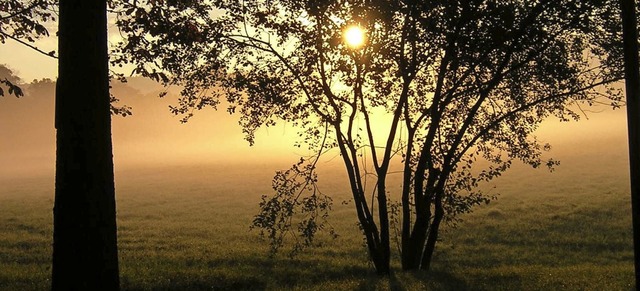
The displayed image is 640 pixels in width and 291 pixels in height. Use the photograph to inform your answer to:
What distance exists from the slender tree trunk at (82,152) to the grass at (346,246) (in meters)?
7.19

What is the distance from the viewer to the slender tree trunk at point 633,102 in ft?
43.4

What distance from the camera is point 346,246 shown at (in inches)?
1208

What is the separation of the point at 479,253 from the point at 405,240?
9.24m

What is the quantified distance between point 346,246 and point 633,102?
1950cm

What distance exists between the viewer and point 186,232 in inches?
1451

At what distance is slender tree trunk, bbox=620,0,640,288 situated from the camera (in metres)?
13.2

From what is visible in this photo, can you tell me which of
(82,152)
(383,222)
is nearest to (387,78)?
(383,222)

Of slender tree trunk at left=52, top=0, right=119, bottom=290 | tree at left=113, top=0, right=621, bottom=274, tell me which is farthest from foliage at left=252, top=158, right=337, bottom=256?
slender tree trunk at left=52, top=0, right=119, bottom=290

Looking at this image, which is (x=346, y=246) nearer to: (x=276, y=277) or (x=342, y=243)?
(x=342, y=243)

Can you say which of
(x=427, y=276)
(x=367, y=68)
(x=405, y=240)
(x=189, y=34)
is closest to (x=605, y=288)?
(x=427, y=276)

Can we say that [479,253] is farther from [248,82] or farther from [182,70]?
[182,70]

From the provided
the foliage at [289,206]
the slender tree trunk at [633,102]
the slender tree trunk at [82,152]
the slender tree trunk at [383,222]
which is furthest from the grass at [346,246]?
the slender tree trunk at [82,152]

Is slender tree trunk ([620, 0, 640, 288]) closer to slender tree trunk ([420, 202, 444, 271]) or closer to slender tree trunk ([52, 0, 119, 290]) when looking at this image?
slender tree trunk ([420, 202, 444, 271])

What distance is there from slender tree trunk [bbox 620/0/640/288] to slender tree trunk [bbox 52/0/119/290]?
1171 cm
